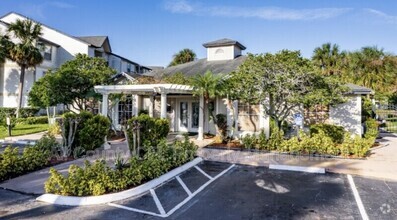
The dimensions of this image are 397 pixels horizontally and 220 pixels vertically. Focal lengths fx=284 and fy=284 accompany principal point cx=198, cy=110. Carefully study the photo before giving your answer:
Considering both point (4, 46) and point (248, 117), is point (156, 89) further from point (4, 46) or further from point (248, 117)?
point (4, 46)

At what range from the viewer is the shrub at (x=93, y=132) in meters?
12.1

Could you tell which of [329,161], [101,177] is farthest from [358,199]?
[101,177]

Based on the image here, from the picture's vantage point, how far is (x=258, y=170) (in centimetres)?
980

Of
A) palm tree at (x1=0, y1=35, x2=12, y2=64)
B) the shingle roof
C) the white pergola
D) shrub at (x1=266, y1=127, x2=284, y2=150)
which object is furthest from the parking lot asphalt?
the shingle roof

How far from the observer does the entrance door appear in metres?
19.5

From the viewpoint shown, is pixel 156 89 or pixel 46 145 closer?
pixel 46 145

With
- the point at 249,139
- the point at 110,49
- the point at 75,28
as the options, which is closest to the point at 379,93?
the point at 249,139

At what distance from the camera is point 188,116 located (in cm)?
1973

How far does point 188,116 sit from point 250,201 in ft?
43.2

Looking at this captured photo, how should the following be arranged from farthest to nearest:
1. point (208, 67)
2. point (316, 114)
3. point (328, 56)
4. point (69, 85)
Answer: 1. point (328, 56)
2. point (208, 67)
3. point (69, 85)
4. point (316, 114)

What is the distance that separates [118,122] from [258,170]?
13.4 metres

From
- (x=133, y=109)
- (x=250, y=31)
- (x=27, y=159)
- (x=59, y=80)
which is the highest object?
(x=250, y=31)

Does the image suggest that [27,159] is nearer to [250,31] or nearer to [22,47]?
[250,31]

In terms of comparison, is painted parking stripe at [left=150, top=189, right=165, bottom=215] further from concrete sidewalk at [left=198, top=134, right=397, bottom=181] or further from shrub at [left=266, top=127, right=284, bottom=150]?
shrub at [left=266, top=127, right=284, bottom=150]
